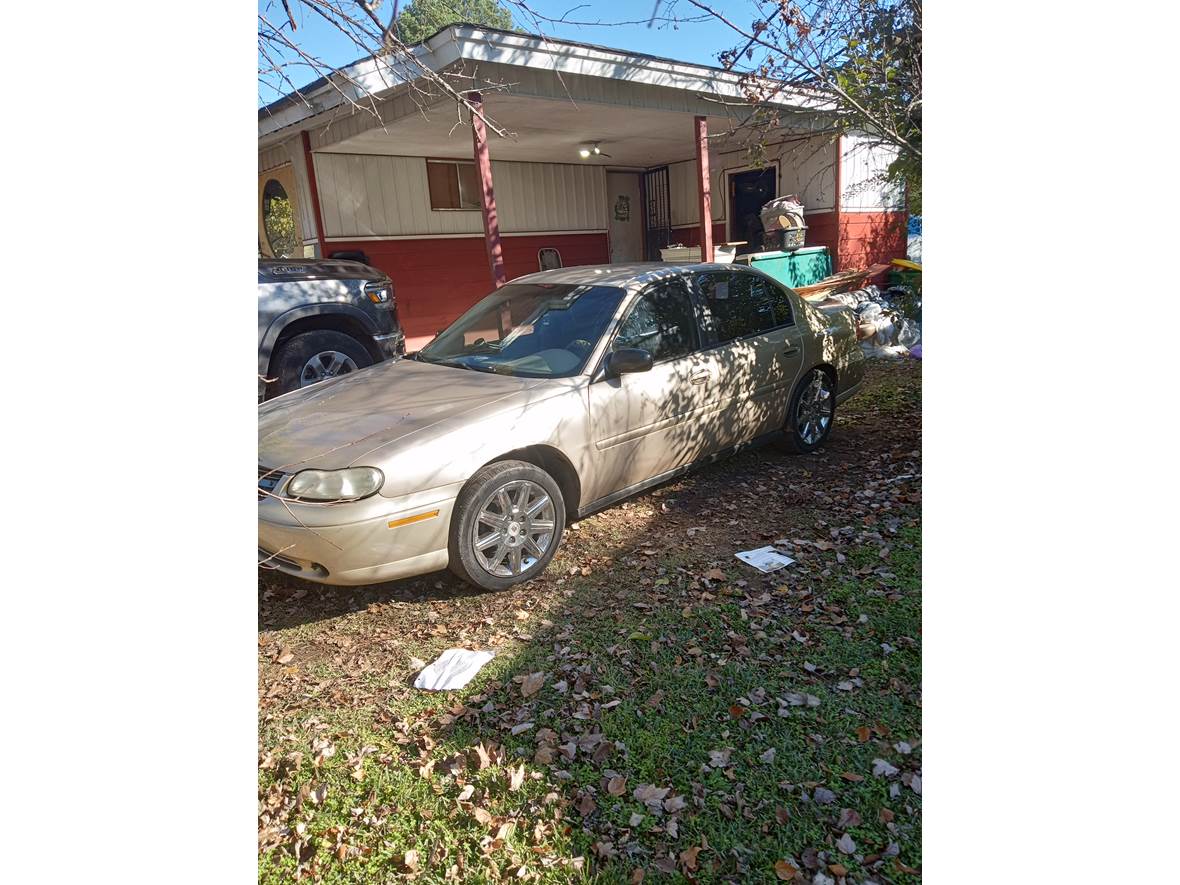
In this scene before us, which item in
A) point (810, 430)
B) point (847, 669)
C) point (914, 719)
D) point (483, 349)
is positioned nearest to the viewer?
point (914, 719)

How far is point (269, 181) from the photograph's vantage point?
39.4 feet

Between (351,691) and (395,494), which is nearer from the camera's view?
(351,691)

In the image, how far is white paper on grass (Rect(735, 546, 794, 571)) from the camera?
13.8 feet

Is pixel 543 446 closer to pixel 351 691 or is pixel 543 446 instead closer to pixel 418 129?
A: pixel 351 691

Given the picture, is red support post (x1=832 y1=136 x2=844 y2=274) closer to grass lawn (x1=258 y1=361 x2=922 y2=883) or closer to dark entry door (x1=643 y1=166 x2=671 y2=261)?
dark entry door (x1=643 y1=166 x2=671 y2=261)

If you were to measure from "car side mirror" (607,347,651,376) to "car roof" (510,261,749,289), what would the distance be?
25.4 inches

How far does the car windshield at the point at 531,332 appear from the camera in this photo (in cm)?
448

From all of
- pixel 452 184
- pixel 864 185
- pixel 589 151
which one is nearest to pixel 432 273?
pixel 452 184

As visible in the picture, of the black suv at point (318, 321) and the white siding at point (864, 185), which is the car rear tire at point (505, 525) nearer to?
the black suv at point (318, 321)

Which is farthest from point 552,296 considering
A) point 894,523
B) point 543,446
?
point 894,523

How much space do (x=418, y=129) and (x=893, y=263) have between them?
8480 millimetres

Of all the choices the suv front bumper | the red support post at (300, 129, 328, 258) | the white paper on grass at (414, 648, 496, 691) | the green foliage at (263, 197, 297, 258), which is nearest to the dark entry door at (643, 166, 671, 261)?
the green foliage at (263, 197, 297, 258)

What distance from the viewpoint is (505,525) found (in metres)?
3.93

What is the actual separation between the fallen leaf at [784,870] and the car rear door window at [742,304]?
3.38 m
